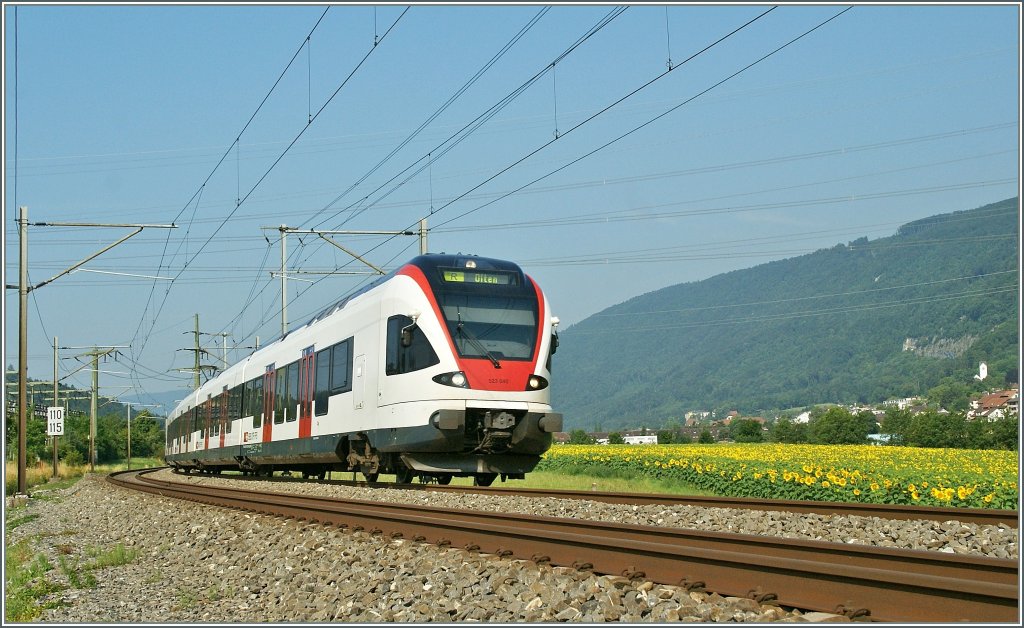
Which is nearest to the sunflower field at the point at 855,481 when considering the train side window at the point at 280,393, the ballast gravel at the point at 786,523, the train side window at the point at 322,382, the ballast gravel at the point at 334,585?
the ballast gravel at the point at 786,523

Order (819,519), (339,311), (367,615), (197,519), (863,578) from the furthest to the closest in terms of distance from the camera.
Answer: (339,311) → (197,519) → (819,519) → (367,615) → (863,578)

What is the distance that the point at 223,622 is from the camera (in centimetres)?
705

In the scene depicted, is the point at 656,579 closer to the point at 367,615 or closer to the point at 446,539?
the point at 367,615

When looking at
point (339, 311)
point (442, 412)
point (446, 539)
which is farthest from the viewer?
point (339, 311)

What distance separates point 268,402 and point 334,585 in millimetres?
Answer: 18611

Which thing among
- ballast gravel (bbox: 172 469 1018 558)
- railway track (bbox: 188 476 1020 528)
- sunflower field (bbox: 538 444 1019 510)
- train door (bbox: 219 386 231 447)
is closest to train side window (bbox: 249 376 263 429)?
train door (bbox: 219 386 231 447)

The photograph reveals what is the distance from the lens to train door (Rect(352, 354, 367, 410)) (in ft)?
60.1

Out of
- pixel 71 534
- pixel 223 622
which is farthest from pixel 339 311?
pixel 223 622

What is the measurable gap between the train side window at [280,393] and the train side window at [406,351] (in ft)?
25.1

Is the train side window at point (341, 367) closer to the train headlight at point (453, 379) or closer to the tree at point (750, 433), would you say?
the train headlight at point (453, 379)

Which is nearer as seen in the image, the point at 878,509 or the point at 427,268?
the point at 878,509

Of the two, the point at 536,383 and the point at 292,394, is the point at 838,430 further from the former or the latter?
the point at 536,383

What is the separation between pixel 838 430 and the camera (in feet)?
259

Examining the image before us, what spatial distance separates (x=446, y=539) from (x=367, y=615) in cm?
236
